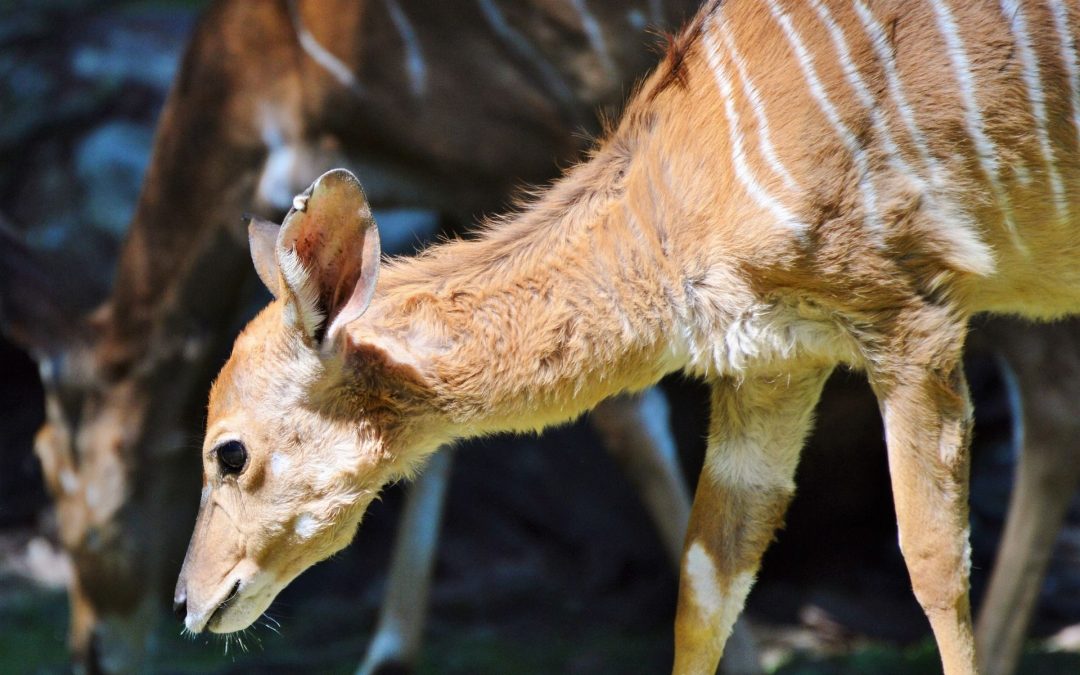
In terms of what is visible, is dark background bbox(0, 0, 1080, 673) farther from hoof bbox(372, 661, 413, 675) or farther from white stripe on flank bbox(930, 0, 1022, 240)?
white stripe on flank bbox(930, 0, 1022, 240)

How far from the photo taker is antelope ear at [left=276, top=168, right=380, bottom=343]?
111 inches

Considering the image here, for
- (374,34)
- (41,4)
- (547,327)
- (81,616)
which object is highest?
(547,327)

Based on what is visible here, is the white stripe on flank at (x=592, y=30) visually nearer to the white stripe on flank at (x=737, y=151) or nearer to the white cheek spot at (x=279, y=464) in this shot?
the white stripe on flank at (x=737, y=151)

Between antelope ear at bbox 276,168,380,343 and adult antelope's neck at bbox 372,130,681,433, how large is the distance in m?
0.14

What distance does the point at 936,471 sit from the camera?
2.97m

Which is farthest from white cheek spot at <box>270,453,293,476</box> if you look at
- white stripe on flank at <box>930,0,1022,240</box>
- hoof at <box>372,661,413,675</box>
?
hoof at <box>372,661,413,675</box>

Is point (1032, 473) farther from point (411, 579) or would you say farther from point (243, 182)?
point (243, 182)

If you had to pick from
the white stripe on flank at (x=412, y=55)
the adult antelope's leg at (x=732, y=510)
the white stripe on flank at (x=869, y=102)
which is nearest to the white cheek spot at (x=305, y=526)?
the adult antelope's leg at (x=732, y=510)

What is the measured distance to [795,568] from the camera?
5766 millimetres

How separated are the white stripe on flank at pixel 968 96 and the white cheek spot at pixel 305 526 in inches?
61.9

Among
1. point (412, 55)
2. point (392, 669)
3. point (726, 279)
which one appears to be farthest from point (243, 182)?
point (726, 279)

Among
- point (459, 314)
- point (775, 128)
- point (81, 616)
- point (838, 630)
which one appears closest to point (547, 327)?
point (459, 314)

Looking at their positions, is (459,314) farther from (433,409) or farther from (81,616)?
(81,616)

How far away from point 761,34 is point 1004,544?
208 centimetres
